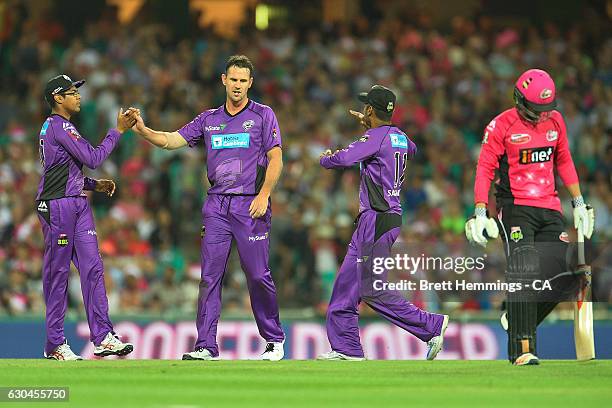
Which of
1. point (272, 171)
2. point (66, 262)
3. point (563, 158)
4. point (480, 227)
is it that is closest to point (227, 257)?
point (272, 171)

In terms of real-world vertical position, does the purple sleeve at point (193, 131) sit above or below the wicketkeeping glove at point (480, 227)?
above

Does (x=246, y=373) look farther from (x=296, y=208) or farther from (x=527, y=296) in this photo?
(x=296, y=208)

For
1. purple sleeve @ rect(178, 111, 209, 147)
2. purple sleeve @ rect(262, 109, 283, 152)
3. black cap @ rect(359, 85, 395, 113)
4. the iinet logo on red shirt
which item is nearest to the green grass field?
the iinet logo on red shirt

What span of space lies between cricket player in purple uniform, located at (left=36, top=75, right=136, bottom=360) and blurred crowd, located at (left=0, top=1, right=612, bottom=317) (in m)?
5.57

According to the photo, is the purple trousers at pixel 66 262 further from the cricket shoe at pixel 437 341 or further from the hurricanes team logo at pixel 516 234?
the hurricanes team logo at pixel 516 234

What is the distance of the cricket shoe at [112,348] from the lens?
11.4 metres

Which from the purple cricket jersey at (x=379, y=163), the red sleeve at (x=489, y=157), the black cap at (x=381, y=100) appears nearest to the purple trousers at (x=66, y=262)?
the purple cricket jersey at (x=379, y=163)

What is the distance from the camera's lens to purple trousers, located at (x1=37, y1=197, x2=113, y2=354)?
38.5ft

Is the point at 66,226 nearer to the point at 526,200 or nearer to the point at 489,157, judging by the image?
the point at 489,157

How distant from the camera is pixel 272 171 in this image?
39.1 ft

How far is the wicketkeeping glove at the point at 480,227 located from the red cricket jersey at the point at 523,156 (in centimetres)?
14

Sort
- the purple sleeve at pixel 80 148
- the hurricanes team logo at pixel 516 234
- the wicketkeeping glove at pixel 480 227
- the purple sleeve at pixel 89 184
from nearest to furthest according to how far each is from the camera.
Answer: the wicketkeeping glove at pixel 480 227, the hurricanes team logo at pixel 516 234, the purple sleeve at pixel 80 148, the purple sleeve at pixel 89 184

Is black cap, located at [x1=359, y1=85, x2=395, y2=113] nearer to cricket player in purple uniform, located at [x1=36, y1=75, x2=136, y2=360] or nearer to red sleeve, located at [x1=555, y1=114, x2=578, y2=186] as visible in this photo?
red sleeve, located at [x1=555, y1=114, x2=578, y2=186]

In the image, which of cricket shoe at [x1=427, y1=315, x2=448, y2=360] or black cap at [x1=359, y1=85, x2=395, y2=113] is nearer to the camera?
cricket shoe at [x1=427, y1=315, x2=448, y2=360]
